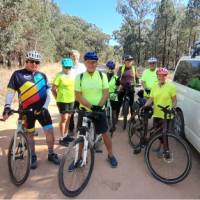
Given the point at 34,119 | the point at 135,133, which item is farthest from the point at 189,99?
the point at 34,119

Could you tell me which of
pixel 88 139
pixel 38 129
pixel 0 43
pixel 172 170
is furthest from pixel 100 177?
pixel 0 43

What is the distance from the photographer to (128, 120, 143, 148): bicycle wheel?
642 cm

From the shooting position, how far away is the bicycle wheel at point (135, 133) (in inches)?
253

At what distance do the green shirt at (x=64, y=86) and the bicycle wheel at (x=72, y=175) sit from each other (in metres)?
1.96

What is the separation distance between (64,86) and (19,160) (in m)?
2.01

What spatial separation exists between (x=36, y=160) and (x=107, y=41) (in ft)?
309

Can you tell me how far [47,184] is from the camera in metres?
4.77

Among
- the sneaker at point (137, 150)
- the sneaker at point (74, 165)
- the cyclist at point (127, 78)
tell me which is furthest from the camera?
the cyclist at point (127, 78)

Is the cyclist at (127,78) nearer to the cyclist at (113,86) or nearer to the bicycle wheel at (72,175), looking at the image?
the cyclist at (113,86)

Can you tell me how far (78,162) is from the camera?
15.1 feet

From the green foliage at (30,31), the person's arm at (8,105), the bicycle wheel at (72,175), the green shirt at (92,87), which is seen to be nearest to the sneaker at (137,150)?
the bicycle wheel at (72,175)

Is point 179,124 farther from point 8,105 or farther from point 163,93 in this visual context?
point 8,105

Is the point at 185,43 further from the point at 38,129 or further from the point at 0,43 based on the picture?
the point at 38,129

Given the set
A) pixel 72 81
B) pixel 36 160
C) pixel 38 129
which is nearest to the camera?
pixel 36 160
